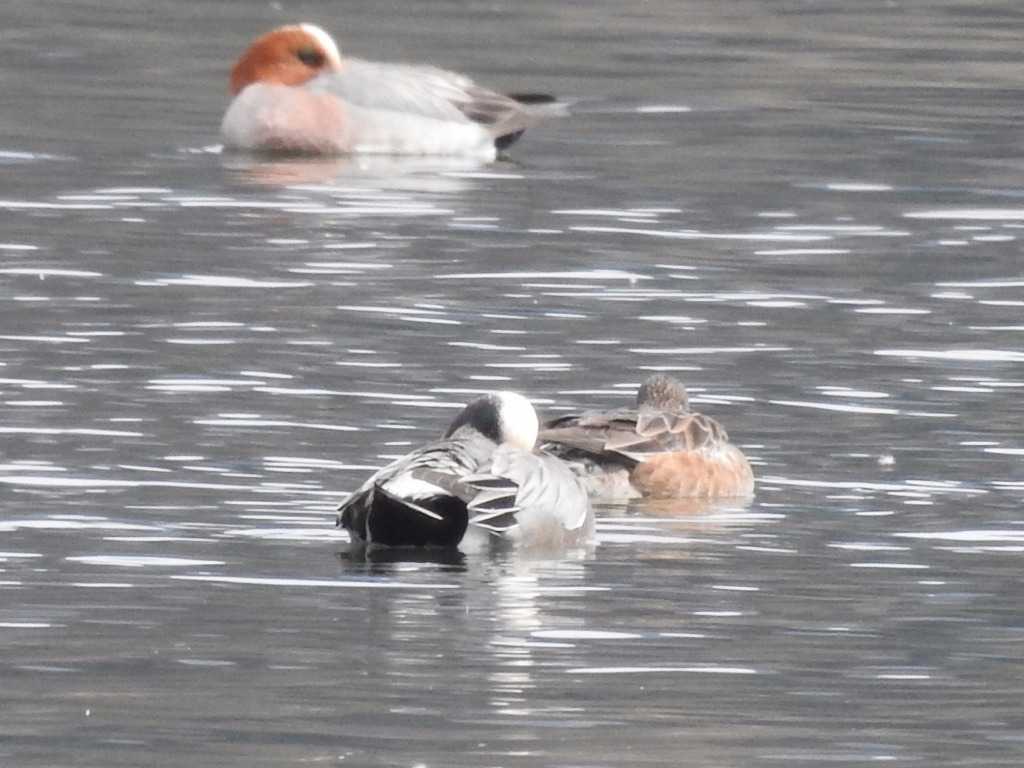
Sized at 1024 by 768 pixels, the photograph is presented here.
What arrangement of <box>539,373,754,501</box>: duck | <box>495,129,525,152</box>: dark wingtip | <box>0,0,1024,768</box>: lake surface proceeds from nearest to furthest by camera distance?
<box>0,0,1024,768</box>: lake surface, <box>539,373,754,501</box>: duck, <box>495,129,525,152</box>: dark wingtip

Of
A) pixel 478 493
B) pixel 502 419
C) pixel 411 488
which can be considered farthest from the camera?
pixel 502 419

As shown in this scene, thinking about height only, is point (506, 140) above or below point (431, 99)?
below

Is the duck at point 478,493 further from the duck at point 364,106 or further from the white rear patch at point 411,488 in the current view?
the duck at point 364,106

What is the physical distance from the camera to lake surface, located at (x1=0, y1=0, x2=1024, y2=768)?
829 centimetres

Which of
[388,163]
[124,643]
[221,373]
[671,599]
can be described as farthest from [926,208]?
[124,643]

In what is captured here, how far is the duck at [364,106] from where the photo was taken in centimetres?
2278

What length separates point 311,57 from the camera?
2314cm

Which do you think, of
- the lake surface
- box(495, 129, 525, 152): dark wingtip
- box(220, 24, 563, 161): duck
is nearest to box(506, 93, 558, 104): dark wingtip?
box(220, 24, 563, 161): duck

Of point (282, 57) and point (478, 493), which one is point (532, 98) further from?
point (478, 493)

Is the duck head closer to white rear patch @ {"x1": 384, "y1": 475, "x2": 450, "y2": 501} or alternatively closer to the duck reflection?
white rear patch @ {"x1": 384, "y1": 475, "x2": 450, "y2": 501}

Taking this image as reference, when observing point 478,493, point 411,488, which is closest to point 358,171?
point 478,493

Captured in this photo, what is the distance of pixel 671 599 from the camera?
9.72 m

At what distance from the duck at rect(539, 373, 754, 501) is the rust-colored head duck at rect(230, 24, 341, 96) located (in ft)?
36.9

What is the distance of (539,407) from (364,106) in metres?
10.1
